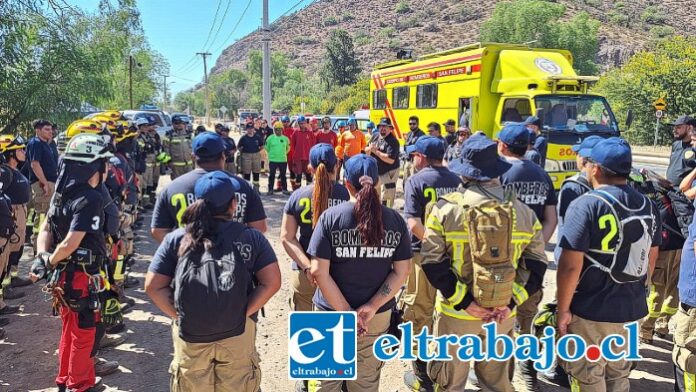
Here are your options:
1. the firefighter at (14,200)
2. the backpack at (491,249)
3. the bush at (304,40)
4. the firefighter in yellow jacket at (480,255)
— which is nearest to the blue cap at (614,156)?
the firefighter in yellow jacket at (480,255)

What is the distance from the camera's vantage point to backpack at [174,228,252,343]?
2.42 m

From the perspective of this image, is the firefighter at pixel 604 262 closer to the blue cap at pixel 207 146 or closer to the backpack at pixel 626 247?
the backpack at pixel 626 247

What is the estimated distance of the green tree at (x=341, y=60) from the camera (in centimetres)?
6244

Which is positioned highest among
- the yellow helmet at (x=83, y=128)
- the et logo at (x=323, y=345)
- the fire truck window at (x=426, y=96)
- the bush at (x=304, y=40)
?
the bush at (x=304, y=40)

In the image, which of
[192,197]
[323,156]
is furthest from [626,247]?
[192,197]

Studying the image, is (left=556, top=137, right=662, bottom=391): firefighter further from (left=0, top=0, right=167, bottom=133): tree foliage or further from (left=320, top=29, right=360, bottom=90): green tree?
(left=320, top=29, right=360, bottom=90): green tree

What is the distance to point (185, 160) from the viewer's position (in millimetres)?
10492

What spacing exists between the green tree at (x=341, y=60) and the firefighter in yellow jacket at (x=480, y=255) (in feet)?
203

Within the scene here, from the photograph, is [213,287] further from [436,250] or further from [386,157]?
[386,157]

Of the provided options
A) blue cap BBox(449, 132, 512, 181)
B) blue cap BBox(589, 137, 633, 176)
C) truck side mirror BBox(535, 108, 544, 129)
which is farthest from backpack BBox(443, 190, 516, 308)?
truck side mirror BBox(535, 108, 544, 129)

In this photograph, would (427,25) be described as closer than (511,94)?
No

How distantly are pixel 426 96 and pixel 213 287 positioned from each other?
11580 millimetres

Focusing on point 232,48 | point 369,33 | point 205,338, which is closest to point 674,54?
point 205,338

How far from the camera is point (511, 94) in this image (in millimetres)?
9820
